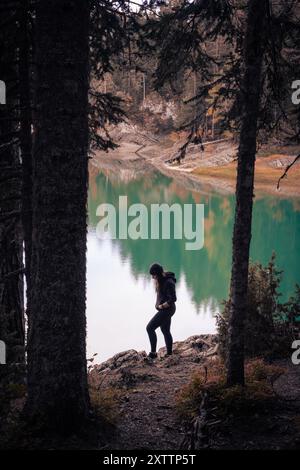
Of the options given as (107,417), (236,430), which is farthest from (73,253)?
(236,430)

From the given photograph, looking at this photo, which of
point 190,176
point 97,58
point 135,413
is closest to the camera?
point 135,413

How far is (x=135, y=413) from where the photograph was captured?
23.5ft

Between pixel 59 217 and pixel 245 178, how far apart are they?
9.03ft

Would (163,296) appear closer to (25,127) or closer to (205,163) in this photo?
(25,127)

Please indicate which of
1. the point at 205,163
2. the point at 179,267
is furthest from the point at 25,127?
the point at 205,163

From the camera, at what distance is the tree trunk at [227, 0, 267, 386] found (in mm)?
6582

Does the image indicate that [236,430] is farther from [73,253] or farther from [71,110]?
[71,110]

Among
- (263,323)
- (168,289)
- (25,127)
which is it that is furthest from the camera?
(168,289)

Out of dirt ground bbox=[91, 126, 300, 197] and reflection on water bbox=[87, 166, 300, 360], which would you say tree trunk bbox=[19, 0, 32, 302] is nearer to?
reflection on water bbox=[87, 166, 300, 360]

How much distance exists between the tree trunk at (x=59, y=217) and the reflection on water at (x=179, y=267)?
35.0 ft

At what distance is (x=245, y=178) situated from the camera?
6793 millimetres

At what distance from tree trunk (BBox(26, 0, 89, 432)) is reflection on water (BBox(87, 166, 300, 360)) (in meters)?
10.7

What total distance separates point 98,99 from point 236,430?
6297 mm

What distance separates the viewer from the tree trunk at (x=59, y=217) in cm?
540
